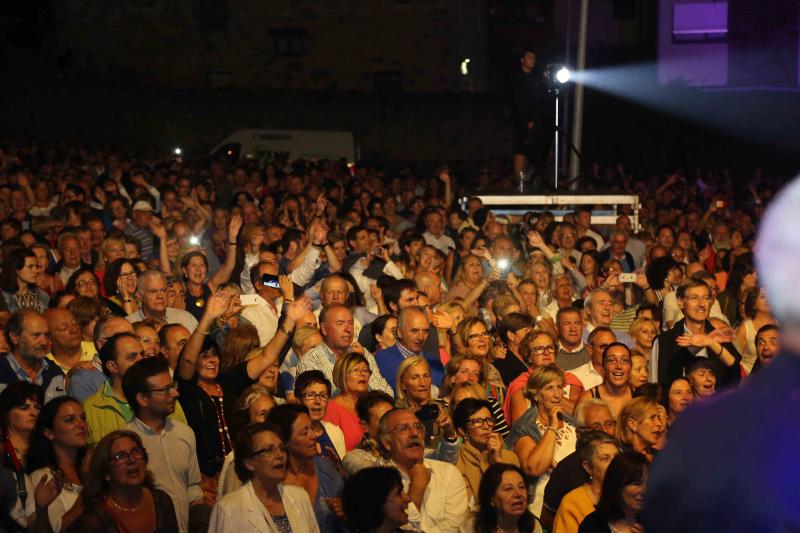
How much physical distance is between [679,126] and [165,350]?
23.9m

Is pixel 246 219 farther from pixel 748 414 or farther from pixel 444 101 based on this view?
pixel 444 101

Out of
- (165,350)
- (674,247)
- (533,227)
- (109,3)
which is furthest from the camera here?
(109,3)

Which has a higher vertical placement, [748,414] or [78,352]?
[748,414]

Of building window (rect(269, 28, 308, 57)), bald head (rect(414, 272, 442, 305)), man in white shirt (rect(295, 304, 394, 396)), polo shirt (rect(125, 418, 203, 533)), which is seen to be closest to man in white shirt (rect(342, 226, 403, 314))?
bald head (rect(414, 272, 442, 305))

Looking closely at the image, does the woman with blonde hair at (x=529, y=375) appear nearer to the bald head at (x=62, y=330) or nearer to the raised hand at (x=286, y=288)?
the raised hand at (x=286, y=288)

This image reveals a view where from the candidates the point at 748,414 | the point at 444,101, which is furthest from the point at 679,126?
the point at 748,414

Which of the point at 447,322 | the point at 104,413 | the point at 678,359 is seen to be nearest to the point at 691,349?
the point at 678,359

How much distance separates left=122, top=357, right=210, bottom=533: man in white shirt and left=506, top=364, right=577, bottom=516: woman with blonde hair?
5.31 ft

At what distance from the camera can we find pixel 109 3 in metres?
35.7

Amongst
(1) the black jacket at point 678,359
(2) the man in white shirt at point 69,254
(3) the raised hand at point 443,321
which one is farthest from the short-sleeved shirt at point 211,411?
(2) the man in white shirt at point 69,254

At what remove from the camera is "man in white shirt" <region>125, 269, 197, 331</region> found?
8500 millimetres

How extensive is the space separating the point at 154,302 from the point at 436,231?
18.7 feet

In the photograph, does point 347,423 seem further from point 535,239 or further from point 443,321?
point 535,239

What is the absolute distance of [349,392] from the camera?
7.01 meters
